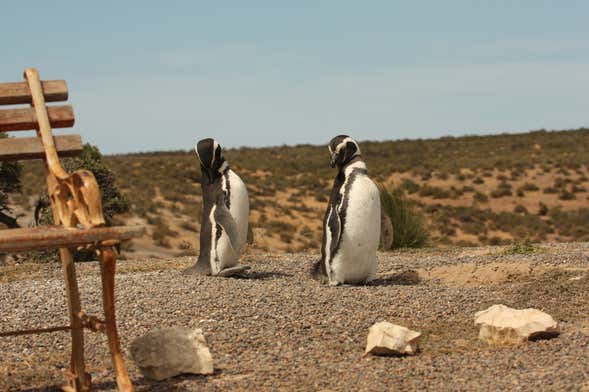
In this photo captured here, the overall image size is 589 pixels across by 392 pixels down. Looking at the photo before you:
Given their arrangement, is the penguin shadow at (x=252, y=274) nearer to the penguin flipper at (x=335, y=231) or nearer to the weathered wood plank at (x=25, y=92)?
the penguin flipper at (x=335, y=231)

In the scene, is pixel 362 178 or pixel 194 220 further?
pixel 194 220

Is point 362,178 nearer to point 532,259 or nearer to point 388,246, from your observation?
point 532,259

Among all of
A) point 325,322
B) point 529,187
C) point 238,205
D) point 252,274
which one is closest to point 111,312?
point 325,322

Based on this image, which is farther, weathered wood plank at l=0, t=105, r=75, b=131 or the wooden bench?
weathered wood plank at l=0, t=105, r=75, b=131

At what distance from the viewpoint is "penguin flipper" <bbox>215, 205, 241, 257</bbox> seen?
9375 millimetres

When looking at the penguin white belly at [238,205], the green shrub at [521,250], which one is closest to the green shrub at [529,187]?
the green shrub at [521,250]

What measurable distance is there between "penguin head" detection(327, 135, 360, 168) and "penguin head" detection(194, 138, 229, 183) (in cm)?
129

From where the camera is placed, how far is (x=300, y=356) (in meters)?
6.13

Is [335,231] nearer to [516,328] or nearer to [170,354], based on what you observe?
[516,328]

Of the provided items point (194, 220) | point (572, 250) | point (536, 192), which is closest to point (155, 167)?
point (194, 220)

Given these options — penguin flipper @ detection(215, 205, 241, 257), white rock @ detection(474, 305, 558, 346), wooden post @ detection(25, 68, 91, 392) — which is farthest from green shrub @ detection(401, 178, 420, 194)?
wooden post @ detection(25, 68, 91, 392)

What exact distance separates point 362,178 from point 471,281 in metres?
1.65

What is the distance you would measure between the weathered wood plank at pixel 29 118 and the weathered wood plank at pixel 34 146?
0.12 meters

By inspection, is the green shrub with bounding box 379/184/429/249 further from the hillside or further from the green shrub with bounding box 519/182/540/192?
the green shrub with bounding box 519/182/540/192
